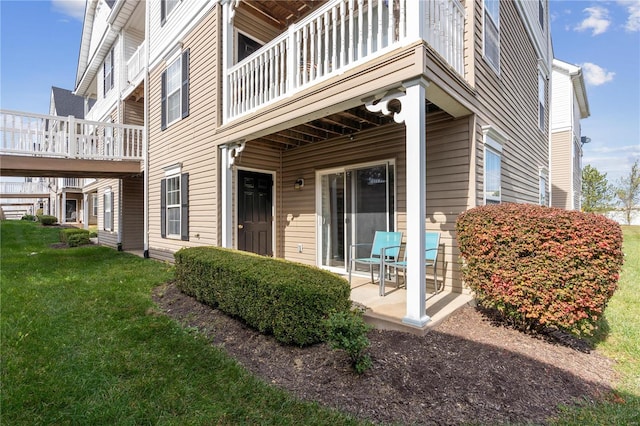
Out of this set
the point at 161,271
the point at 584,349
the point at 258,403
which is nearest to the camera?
the point at 258,403

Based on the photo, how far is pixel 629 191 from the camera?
888 inches

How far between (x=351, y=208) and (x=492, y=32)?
3.90 metres

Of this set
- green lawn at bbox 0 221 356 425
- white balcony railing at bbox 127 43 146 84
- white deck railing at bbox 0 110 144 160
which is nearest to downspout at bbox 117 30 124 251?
white balcony railing at bbox 127 43 146 84

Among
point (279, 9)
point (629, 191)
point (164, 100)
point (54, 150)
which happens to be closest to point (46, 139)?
point (54, 150)

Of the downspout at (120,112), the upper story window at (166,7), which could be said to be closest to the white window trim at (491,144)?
the upper story window at (166,7)

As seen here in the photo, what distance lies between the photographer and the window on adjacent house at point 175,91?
24.2 ft

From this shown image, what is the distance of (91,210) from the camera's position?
21.2 meters

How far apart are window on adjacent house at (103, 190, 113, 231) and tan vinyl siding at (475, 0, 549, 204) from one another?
41.6 feet

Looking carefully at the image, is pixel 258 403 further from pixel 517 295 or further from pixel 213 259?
pixel 517 295

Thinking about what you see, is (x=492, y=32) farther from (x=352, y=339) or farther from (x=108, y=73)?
(x=108, y=73)

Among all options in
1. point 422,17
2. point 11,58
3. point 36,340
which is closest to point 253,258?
point 36,340

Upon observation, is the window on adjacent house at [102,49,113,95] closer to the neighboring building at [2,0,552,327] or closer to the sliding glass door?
the neighboring building at [2,0,552,327]

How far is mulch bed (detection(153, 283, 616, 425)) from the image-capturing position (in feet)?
7.68

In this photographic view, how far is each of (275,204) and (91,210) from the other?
19969 millimetres
